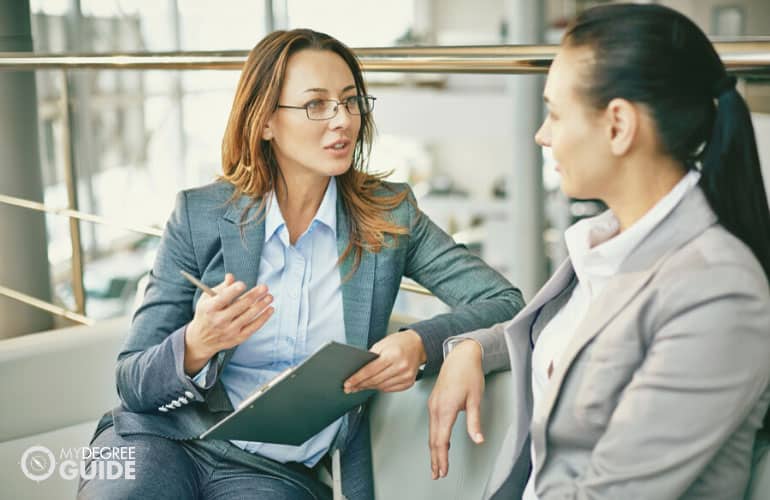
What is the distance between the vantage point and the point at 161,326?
6.13 feet

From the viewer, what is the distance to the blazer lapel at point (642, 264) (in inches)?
45.6

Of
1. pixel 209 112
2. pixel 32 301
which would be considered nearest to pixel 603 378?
pixel 32 301

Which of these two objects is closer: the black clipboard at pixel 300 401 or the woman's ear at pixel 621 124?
the woman's ear at pixel 621 124

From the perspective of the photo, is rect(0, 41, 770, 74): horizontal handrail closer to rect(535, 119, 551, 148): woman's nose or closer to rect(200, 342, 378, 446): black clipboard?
rect(535, 119, 551, 148): woman's nose

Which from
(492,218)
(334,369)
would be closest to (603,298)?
(334,369)

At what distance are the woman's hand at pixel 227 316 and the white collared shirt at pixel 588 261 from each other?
0.46 meters

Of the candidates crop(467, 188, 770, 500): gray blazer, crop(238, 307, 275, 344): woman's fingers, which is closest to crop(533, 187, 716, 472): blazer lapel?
crop(467, 188, 770, 500): gray blazer

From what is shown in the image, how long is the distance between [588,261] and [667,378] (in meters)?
0.24

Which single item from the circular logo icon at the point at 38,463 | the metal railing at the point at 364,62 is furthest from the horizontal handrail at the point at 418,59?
the circular logo icon at the point at 38,463

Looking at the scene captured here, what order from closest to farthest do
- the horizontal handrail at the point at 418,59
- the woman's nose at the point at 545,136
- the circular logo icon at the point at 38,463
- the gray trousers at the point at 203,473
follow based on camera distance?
the woman's nose at the point at 545,136 < the horizontal handrail at the point at 418,59 < the gray trousers at the point at 203,473 < the circular logo icon at the point at 38,463

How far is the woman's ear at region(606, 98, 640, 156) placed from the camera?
115cm

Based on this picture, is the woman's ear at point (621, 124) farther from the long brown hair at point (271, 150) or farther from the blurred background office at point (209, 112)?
the blurred background office at point (209, 112)

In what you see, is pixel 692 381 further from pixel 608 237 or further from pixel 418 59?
pixel 418 59

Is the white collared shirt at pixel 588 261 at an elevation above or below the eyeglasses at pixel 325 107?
below
